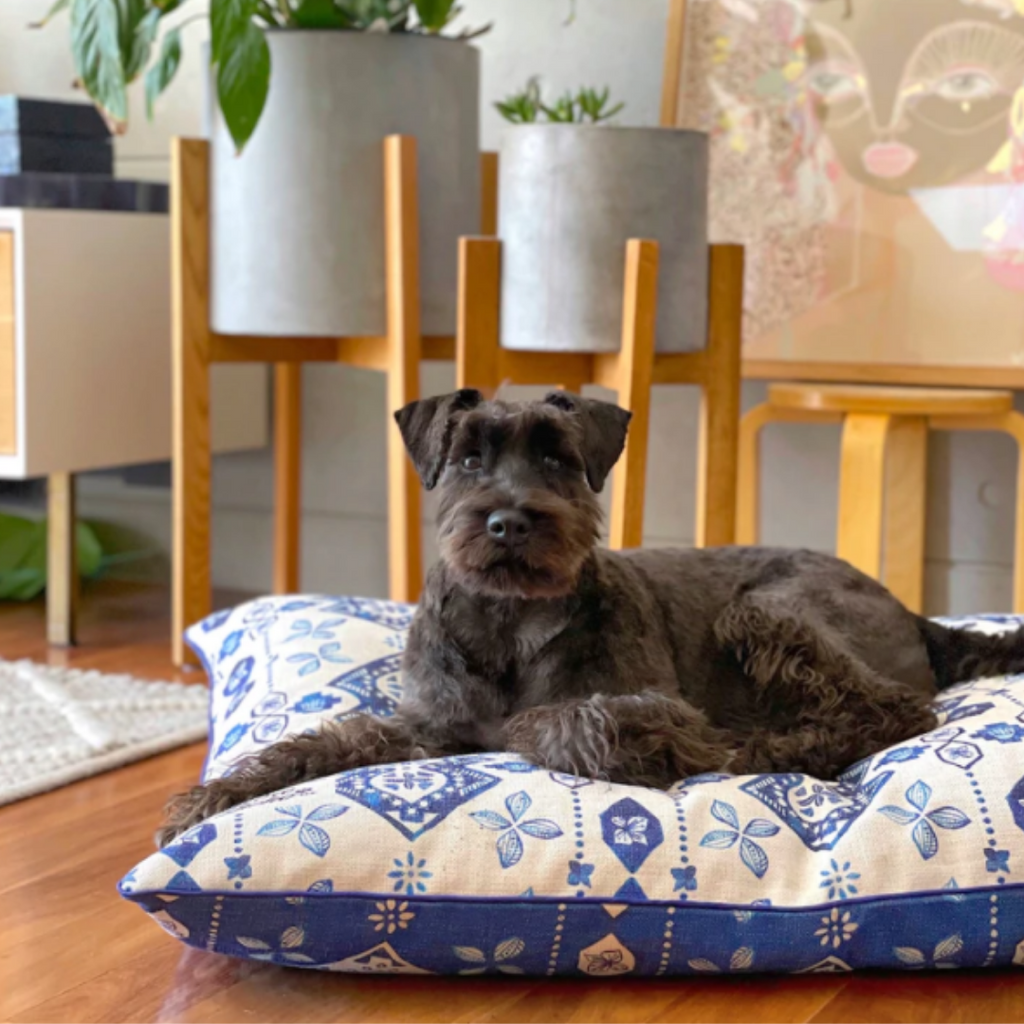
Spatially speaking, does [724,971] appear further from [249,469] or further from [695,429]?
[249,469]

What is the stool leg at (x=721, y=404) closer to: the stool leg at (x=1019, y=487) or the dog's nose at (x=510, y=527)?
the stool leg at (x=1019, y=487)

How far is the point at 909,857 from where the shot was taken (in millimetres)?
1736

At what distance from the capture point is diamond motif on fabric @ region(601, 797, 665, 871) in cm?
172

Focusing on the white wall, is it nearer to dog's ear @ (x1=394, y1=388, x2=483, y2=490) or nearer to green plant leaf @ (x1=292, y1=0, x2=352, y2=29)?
green plant leaf @ (x1=292, y1=0, x2=352, y2=29)

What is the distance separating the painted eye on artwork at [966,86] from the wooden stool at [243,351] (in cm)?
109

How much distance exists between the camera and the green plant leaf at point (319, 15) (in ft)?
10.1

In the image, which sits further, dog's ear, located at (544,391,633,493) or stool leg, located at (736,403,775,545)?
stool leg, located at (736,403,775,545)

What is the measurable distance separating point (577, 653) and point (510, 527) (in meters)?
0.28

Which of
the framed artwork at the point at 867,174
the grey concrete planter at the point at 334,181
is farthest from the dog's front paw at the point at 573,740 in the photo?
the framed artwork at the point at 867,174

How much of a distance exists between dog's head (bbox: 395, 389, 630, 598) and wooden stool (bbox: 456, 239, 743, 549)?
2.36ft

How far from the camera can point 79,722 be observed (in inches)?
114

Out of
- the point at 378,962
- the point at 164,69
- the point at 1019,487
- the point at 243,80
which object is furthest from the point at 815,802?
the point at 164,69

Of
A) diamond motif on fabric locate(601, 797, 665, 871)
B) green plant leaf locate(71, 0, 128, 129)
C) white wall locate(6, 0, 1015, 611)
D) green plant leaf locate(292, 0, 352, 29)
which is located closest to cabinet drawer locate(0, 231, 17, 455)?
green plant leaf locate(71, 0, 128, 129)

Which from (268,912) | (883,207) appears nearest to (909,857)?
(268,912)
